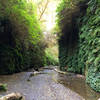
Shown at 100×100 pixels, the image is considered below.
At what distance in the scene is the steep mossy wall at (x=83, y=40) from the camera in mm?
5105

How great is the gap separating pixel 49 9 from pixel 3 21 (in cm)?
1348

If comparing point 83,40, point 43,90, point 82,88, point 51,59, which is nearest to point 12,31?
point 83,40

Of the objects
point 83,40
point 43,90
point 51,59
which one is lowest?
point 43,90

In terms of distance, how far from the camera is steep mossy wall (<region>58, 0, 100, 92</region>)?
5105mm

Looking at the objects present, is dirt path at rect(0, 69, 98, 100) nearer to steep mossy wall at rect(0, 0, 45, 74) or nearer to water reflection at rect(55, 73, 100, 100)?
water reflection at rect(55, 73, 100, 100)

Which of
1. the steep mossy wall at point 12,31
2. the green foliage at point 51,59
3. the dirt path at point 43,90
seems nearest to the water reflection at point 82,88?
the dirt path at point 43,90

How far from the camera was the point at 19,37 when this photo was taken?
10.7 m

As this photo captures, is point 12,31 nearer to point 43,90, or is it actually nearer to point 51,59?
point 43,90

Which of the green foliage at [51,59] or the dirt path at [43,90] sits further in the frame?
the green foliage at [51,59]

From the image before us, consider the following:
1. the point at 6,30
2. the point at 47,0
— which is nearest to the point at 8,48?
the point at 6,30

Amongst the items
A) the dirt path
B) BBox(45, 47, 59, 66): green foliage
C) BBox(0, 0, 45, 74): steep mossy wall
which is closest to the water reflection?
the dirt path

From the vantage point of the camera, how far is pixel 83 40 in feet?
24.8

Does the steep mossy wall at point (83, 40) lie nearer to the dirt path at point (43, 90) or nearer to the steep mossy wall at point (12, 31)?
the dirt path at point (43, 90)

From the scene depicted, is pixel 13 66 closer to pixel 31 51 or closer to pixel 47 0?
pixel 31 51
